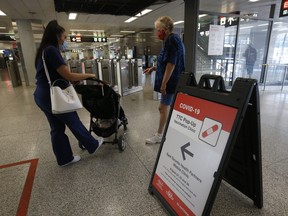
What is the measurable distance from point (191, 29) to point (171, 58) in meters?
2.64

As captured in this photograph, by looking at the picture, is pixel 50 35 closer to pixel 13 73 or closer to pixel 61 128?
pixel 61 128

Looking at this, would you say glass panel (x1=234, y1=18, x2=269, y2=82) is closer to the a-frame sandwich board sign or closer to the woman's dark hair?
the a-frame sandwich board sign

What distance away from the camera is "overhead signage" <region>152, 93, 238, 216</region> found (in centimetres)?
109

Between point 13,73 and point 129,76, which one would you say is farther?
point 13,73

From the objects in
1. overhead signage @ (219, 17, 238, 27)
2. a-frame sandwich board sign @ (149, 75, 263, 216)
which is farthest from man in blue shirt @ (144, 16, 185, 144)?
overhead signage @ (219, 17, 238, 27)

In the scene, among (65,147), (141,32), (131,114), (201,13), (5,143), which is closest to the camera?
(65,147)

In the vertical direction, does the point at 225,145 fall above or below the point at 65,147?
above

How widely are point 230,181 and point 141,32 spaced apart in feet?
45.6

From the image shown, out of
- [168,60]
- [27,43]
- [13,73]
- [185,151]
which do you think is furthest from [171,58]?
[13,73]

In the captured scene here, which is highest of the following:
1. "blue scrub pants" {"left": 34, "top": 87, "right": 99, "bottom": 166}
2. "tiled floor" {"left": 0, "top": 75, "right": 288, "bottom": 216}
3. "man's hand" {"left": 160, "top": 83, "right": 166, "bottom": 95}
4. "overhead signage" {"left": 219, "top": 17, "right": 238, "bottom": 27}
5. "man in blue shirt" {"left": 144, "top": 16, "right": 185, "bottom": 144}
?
"overhead signage" {"left": 219, "top": 17, "right": 238, "bottom": 27}

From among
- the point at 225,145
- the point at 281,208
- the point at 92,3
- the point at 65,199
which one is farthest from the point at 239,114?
the point at 92,3

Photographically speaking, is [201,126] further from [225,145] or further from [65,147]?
[65,147]

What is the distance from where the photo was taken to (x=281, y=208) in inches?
57.1

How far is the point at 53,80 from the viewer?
5.87 feet
